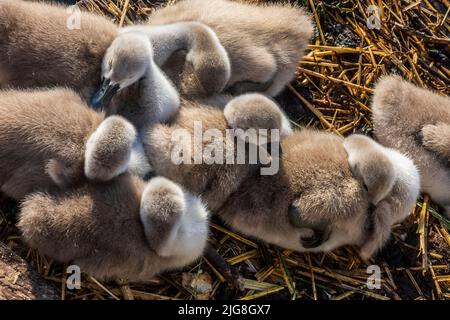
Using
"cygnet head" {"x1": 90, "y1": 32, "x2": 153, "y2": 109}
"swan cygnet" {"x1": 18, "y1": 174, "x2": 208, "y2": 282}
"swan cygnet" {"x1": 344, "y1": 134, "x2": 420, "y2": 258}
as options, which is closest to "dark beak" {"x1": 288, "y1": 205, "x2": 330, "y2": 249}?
"swan cygnet" {"x1": 344, "y1": 134, "x2": 420, "y2": 258}

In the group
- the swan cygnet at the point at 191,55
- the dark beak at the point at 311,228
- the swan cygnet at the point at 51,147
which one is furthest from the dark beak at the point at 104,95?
the dark beak at the point at 311,228

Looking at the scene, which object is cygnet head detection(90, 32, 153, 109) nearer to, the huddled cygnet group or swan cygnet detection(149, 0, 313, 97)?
the huddled cygnet group

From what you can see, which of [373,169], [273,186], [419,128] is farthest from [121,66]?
[419,128]

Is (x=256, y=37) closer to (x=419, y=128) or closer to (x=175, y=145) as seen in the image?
(x=175, y=145)

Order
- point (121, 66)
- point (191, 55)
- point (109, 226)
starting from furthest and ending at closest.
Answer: point (191, 55), point (121, 66), point (109, 226)

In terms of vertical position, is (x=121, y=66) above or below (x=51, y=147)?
above

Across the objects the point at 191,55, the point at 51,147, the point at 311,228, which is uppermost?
the point at 191,55
